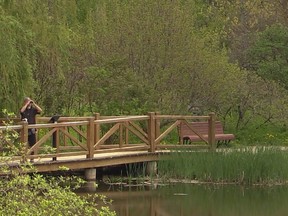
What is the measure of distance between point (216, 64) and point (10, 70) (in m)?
7.44

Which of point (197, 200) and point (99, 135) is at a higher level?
point (99, 135)

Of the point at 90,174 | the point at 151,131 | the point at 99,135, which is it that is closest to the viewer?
the point at 90,174

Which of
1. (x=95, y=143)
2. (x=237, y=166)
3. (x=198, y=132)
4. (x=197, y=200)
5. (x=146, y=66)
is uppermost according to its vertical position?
(x=146, y=66)

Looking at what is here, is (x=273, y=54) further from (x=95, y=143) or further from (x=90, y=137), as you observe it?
(x=90, y=137)

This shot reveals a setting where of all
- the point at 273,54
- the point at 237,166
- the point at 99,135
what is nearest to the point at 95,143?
the point at 99,135

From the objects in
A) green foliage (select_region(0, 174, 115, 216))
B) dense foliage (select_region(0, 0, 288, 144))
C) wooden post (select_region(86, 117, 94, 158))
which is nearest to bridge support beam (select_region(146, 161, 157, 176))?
wooden post (select_region(86, 117, 94, 158))

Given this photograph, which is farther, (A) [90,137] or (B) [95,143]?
(B) [95,143]

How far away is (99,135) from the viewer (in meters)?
21.4

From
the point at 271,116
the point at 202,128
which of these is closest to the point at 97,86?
the point at 202,128

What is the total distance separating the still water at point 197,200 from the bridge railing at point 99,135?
40.9 inches

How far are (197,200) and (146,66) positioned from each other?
863 centimetres

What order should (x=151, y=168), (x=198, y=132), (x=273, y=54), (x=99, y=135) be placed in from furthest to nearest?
(x=273, y=54) → (x=198, y=132) → (x=99, y=135) → (x=151, y=168)

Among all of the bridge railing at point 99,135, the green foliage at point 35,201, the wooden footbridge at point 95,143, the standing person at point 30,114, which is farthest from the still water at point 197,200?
the green foliage at point 35,201

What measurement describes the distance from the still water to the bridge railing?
1040mm
